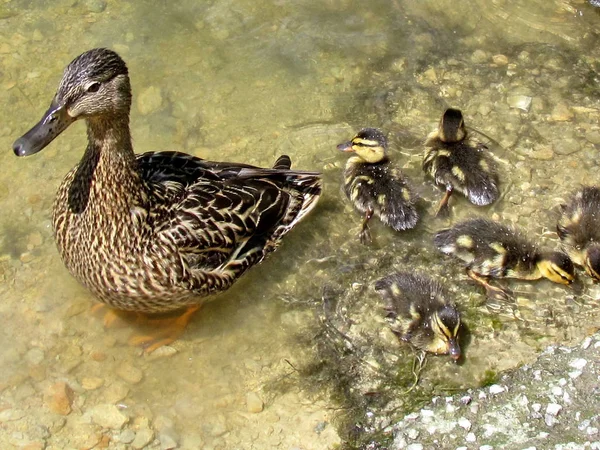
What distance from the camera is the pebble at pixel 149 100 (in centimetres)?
471

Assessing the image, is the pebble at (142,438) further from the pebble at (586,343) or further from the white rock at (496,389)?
the pebble at (586,343)

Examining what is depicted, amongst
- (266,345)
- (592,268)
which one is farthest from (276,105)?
(592,268)

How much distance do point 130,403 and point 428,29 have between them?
2.98 metres

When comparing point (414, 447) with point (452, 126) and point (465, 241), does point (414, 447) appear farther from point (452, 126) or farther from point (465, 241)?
point (452, 126)

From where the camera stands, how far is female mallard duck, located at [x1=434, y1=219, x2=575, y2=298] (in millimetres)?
3967

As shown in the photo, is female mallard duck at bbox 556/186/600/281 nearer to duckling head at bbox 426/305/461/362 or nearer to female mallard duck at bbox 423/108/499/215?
female mallard duck at bbox 423/108/499/215

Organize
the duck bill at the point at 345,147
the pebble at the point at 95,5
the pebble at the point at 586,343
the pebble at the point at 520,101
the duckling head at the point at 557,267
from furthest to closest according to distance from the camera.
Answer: the pebble at the point at 95,5
the pebble at the point at 520,101
the duck bill at the point at 345,147
the duckling head at the point at 557,267
the pebble at the point at 586,343

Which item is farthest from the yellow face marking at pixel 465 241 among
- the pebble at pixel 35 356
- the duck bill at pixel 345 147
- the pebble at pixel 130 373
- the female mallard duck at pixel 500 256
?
the pebble at pixel 35 356

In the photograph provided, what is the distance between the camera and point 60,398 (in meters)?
3.59

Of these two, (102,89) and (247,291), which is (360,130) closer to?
(247,291)

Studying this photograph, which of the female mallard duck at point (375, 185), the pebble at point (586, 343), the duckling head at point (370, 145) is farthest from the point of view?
the duckling head at point (370, 145)

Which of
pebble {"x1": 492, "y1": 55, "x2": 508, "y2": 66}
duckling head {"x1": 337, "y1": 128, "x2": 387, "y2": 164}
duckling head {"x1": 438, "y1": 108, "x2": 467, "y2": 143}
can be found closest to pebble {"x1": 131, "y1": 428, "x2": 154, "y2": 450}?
duckling head {"x1": 337, "y1": 128, "x2": 387, "y2": 164}

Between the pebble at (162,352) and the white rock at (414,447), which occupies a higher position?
the pebble at (162,352)

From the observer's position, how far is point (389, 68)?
16.5ft
